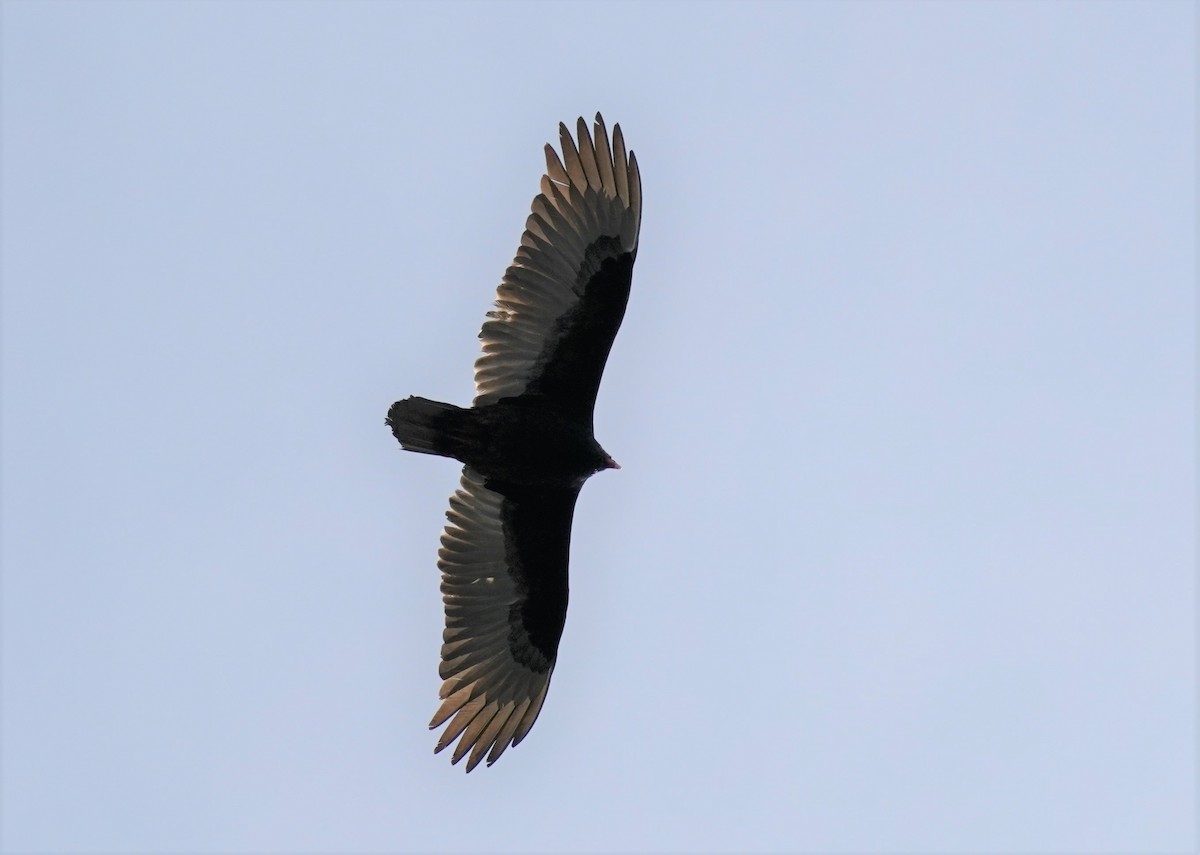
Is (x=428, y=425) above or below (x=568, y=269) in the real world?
below

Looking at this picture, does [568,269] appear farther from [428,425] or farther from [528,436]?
[428,425]

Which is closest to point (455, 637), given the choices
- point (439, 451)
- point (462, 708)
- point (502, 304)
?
point (462, 708)

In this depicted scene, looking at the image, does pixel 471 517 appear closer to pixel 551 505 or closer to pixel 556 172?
pixel 551 505

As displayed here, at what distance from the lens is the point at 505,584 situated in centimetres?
1316

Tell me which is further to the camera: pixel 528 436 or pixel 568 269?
pixel 528 436

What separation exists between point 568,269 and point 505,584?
2623mm

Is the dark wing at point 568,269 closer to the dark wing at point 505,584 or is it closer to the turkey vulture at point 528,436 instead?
the turkey vulture at point 528,436

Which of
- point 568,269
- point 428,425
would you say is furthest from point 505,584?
point 568,269

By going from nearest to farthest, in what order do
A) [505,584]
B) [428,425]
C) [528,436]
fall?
[428,425]
[528,436]
[505,584]

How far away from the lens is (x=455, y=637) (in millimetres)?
13023

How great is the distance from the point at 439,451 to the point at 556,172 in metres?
2.18

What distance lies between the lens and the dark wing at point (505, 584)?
42.6 ft

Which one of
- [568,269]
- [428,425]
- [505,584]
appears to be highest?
[568,269]

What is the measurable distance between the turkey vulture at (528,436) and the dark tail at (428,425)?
1cm
